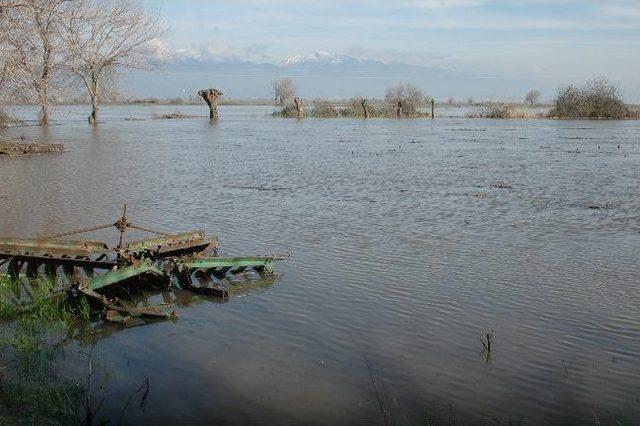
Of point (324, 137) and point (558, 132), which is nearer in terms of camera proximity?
point (324, 137)

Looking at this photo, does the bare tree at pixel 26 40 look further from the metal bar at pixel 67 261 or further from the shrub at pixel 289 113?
the shrub at pixel 289 113

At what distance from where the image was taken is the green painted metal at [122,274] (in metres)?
7.74

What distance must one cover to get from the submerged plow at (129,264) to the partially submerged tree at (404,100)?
52682 mm

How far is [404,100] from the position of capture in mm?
62688

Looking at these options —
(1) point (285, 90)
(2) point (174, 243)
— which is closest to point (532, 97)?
Answer: (1) point (285, 90)

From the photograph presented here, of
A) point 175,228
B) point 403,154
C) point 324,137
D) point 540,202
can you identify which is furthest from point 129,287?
point 324,137

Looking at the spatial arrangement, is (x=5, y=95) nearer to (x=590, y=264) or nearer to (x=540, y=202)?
(x=540, y=202)

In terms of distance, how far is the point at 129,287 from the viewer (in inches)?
339

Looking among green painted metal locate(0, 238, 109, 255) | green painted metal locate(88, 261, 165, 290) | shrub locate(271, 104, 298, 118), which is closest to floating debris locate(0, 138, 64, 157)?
green painted metal locate(0, 238, 109, 255)

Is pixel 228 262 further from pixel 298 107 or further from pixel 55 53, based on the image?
pixel 298 107

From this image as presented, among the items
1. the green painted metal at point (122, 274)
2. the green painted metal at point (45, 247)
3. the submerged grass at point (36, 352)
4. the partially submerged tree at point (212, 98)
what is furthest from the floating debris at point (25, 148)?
the partially submerged tree at point (212, 98)

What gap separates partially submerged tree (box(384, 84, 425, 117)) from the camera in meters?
62.2

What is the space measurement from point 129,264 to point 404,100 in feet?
184

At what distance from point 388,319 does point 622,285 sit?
3235 mm
